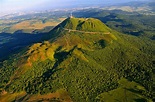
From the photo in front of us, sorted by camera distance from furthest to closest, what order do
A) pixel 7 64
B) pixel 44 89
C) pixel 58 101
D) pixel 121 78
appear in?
A: 1. pixel 7 64
2. pixel 121 78
3. pixel 44 89
4. pixel 58 101

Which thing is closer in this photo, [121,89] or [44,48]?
[121,89]

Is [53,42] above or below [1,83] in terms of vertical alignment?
above

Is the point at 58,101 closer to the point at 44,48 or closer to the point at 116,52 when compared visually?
the point at 44,48

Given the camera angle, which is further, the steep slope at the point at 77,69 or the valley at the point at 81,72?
the steep slope at the point at 77,69

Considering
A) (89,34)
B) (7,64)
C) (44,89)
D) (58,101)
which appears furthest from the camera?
(89,34)

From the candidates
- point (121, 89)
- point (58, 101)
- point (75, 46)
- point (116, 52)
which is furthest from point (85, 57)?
point (58, 101)

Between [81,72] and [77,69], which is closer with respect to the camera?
[81,72]

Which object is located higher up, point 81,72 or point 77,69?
point 77,69
